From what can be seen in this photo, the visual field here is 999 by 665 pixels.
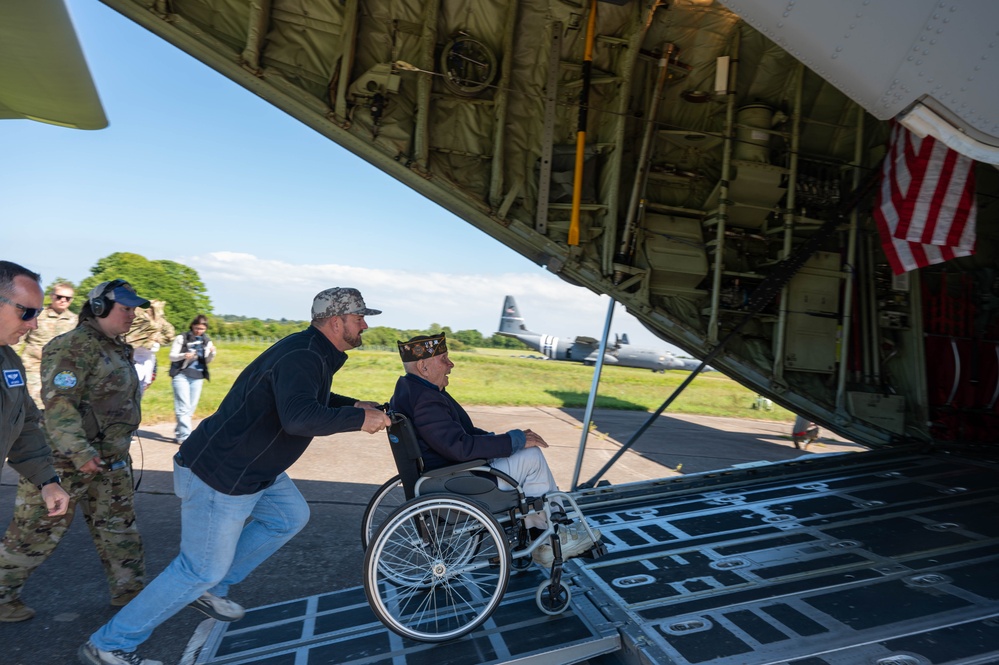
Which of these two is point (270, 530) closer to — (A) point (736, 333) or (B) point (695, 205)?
(A) point (736, 333)

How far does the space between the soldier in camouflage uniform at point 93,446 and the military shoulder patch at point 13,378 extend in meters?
0.61

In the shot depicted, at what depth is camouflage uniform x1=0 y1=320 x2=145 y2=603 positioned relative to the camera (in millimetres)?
3061

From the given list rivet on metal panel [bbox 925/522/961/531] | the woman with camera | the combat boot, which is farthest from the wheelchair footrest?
the woman with camera

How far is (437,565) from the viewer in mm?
2801

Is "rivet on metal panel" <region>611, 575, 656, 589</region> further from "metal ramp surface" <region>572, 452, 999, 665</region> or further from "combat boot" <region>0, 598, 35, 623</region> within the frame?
"combat boot" <region>0, 598, 35, 623</region>

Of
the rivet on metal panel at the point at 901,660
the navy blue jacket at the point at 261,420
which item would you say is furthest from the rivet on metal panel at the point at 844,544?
the navy blue jacket at the point at 261,420

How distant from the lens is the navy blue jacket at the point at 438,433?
2957 millimetres

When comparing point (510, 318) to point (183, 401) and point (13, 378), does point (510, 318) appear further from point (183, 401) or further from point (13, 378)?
point (13, 378)

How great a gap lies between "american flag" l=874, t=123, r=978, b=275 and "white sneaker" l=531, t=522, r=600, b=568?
11.2 feet

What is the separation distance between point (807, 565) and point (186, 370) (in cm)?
690

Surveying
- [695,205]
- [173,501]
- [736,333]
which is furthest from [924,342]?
[173,501]

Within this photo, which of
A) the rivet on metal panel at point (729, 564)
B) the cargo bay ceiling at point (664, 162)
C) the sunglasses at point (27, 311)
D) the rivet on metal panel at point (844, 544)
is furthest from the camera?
the cargo bay ceiling at point (664, 162)

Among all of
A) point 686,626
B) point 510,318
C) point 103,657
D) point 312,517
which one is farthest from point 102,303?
point 510,318

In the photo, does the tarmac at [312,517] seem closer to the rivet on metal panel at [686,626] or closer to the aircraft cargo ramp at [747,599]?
the aircraft cargo ramp at [747,599]
